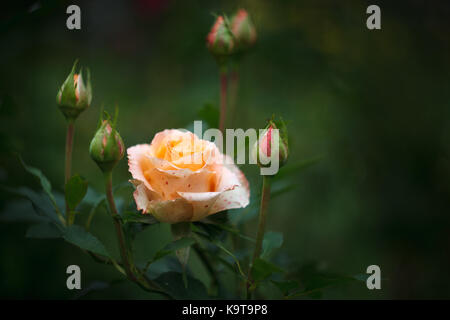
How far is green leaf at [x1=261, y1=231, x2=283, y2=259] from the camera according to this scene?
0.57 m

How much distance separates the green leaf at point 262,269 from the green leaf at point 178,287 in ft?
0.26

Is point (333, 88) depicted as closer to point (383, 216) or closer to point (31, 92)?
point (383, 216)

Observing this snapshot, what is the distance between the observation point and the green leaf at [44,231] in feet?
1.86

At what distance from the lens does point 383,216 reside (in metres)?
1.21

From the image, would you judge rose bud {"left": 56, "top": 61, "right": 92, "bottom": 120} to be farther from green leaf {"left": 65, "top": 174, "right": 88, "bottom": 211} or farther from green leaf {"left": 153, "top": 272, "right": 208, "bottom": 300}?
green leaf {"left": 153, "top": 272, "right": 208, "bottom": 300}

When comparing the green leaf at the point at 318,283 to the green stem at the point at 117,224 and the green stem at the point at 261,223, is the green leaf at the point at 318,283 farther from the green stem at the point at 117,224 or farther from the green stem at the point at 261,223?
the green stem at the point at 117,224

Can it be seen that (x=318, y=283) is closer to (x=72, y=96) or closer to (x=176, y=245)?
(x=176, y=245)

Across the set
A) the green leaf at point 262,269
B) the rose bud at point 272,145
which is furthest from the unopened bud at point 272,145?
the green leaf at point 262,269

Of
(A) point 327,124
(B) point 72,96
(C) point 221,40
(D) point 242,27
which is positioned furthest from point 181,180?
(A) point 327,124

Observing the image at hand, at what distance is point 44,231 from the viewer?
58 centimetres

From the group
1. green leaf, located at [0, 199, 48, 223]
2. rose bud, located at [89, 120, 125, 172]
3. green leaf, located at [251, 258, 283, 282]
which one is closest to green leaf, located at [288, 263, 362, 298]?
green leaf, located at [251, 258, 283, 282]
